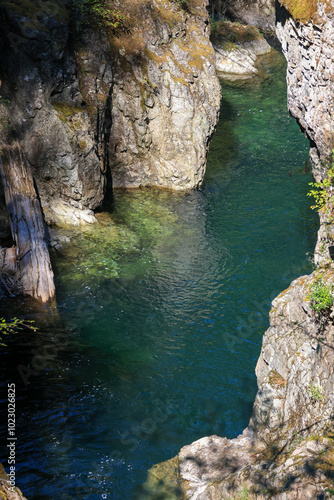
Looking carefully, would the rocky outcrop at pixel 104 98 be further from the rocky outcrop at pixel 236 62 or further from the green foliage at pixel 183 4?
the rocky outcrop at pixel 236 62

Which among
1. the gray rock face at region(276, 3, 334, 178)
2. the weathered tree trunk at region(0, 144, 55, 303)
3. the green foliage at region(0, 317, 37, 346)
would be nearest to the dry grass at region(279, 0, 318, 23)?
the gray rock face at region(276, 3, 334, 178)

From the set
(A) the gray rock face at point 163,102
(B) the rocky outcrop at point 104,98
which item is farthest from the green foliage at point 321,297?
(A) the gray rock face at point 163,102

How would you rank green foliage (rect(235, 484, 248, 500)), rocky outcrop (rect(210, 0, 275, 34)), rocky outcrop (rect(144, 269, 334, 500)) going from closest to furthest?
rocky outcrop (rect(144, 269, 334, 500)), green foliage (rect(235, 484, 248, 500)), rocky outcrop (rect(210, 0, 275, 34))

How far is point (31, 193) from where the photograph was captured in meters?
11.0

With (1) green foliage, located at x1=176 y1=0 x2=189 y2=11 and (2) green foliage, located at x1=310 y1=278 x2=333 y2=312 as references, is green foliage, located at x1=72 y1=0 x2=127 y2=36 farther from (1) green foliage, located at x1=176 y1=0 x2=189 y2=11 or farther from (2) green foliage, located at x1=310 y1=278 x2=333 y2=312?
(2) green foliage, located at x1=310 y1=278 x2=333 y2=312

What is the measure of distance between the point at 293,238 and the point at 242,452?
7502 mm

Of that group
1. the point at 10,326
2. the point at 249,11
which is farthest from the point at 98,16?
the point at 249,11

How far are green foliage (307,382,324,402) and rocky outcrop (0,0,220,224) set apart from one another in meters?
8.90

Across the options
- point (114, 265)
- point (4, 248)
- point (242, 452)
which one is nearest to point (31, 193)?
point (4, 248)

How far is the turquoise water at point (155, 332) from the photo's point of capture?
689cm

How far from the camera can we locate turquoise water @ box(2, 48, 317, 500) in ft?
22.6

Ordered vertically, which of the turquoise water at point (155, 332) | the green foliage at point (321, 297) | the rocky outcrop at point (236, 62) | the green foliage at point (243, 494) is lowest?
the turquoise water at point (155, 332)

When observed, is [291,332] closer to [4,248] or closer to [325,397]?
[325,397]

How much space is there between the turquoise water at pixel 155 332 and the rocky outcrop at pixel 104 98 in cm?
110
